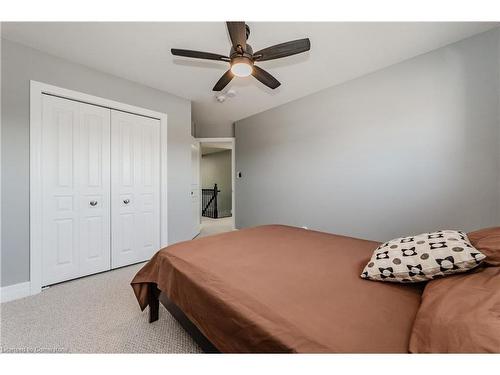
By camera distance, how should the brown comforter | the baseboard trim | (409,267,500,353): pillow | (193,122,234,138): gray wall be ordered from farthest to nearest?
1. (193,122,234,138): gray wall
2. the baseboard trim
3. the brown comforter
4. (409,267,500,353): pillow

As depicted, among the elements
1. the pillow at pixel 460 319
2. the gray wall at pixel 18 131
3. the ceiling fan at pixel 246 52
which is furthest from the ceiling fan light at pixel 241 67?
the gray wall at pixel 18 131

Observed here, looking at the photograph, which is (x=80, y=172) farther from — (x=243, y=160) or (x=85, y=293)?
(x=243, y=160)

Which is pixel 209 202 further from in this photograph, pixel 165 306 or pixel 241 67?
pixel 241 67

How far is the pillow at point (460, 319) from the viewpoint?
1.77 feet

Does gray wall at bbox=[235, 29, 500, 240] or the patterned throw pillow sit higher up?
gray wall at bbox=[235, 29, 500, 240]

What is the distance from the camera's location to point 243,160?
434 centimetres

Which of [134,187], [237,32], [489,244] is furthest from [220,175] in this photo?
[489,244]

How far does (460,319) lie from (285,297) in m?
0.54

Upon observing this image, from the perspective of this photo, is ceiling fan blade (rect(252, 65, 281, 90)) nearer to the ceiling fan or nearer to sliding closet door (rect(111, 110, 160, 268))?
the ceiling fan

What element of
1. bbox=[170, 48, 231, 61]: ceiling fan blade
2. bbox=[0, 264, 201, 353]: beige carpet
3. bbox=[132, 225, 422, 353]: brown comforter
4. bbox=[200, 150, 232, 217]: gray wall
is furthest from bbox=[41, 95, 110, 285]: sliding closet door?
bbox=[200, 150, 232, 217]: gray wall

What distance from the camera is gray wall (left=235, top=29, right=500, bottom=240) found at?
1892 millimetres

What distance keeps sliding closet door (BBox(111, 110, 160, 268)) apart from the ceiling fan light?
1743mm

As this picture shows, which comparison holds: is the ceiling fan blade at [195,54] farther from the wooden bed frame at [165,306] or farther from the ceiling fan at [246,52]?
the wooden bed frame at [165,306]
